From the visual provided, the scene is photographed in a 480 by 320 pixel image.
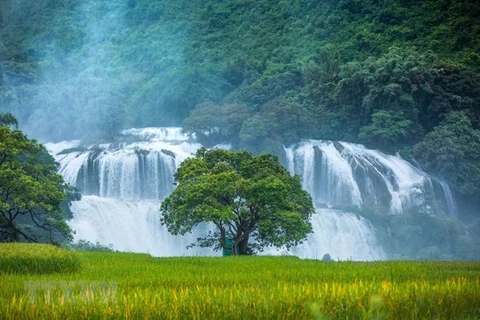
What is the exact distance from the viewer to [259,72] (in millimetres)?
87250

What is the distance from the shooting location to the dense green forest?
2569 inches

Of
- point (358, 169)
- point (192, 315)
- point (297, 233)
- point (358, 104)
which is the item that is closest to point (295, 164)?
point (358, 169)

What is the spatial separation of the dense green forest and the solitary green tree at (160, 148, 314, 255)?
30.9 meters

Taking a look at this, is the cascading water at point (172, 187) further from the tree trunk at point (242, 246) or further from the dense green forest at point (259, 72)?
the tree trunk at point (242, 246)

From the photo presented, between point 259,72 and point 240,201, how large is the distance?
58439 mm

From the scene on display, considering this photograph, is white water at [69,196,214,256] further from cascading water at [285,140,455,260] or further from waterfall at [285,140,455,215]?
waterfall at [285,140,455,215]

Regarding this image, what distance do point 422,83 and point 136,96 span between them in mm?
36022

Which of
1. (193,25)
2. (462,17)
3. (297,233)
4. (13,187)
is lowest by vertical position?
(297,233)

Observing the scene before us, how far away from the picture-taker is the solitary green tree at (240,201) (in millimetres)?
29422

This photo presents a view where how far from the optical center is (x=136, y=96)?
3263 inches

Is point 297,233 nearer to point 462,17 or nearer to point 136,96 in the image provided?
point 136,96

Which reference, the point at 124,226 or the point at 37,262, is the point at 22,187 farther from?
the point at 124,226

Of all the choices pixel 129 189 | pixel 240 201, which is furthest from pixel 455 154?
pixel 240 201

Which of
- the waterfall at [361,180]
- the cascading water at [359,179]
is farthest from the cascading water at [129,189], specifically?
the waterfall at [361,180]
